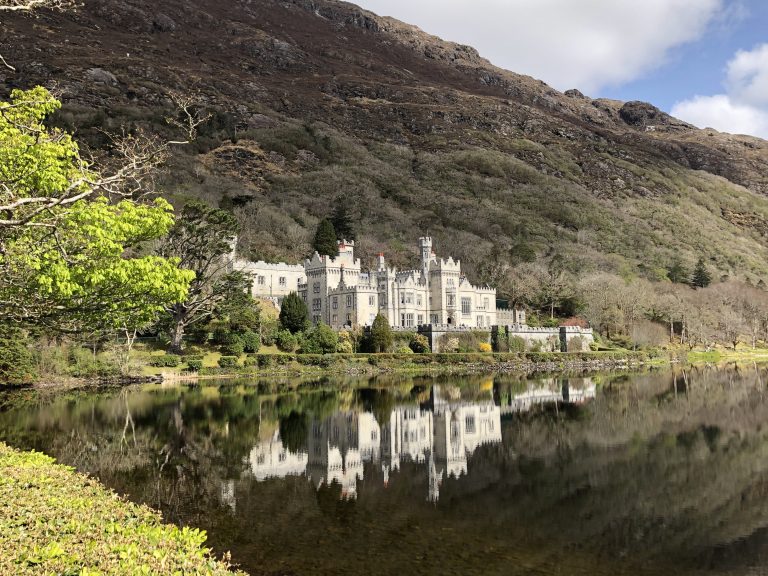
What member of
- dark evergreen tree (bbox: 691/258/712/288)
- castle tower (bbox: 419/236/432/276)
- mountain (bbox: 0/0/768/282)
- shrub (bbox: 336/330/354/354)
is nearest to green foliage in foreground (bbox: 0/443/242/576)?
shrub (bbox: 336/330/354/354)

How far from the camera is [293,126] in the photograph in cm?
17275

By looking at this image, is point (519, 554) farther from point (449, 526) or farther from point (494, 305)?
point (494, 305)

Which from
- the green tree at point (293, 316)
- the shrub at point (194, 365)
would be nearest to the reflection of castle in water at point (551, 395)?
the green tree at point (293, 316)

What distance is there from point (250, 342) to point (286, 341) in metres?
4.12

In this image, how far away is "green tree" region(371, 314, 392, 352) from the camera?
68.4m

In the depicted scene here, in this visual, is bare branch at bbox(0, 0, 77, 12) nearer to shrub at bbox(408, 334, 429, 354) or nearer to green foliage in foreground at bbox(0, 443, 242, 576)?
green foliage in foreground at bbox(0, 443, 242, 576)

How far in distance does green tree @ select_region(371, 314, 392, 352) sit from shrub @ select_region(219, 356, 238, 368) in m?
15.1

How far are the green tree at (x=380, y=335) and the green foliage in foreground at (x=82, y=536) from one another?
53.0 m

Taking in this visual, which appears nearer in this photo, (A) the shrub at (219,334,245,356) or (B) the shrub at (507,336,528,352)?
(A) the shrub at (219,334,245,356)

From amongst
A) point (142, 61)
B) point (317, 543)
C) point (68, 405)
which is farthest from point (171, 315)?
point (142, 61)

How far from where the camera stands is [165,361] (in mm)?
57375

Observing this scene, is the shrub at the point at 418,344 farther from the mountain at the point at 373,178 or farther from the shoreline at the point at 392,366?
the mountain at the point at 373,178

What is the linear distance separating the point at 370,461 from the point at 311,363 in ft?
134

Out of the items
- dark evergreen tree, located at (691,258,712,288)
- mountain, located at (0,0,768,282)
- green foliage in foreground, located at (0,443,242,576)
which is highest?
mountain, located at (0,0,768,282)
